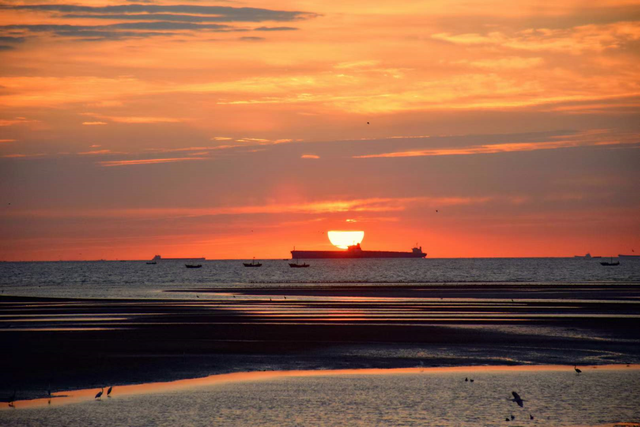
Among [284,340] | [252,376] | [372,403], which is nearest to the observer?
[372,403]

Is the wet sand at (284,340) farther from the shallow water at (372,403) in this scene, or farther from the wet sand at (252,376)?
the shallow water at (372,403)

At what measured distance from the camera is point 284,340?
3494cm

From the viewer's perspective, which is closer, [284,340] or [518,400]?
[518,400]

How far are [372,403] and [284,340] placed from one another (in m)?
15.0

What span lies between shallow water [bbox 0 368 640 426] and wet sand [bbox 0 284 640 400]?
2709 millimetres

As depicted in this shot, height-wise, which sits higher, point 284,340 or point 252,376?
point 284,340

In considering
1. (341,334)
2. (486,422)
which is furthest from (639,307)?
(486,422)

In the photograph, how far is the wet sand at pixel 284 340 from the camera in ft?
88.3

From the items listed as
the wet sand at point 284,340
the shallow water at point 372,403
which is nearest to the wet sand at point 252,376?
the shallow water at point 372,403

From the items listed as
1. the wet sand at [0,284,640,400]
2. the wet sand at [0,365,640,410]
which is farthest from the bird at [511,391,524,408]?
the wet sand at [0,284,640,400]

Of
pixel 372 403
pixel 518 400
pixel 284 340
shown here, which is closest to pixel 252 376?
pixel 372 403

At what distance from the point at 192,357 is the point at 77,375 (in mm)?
5475

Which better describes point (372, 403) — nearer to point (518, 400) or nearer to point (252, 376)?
point (518, 400)

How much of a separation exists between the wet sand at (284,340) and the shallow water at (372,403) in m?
2.71
